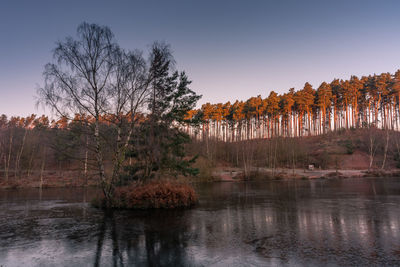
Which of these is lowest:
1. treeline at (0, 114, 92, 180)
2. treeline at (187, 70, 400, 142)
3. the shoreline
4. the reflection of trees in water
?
the shoreline

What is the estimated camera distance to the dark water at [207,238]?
6.96 metres

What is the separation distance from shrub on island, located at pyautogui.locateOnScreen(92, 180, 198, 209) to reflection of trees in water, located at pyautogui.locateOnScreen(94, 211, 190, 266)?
6.77 feet

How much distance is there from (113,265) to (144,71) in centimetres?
1283

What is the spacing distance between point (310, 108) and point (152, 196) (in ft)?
228

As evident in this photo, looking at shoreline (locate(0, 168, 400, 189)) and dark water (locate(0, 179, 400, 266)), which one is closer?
dark water (locate(0, 179, 400, 266))

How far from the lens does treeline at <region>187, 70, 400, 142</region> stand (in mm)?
71125

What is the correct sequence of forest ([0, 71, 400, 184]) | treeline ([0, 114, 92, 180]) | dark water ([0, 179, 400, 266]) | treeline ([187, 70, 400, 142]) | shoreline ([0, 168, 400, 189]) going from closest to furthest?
dark water ([0, 179, 400, 266])
treeline ([0, 114, 92, 180])
shoreline ([0, 168, 400, 189])
forest ([0, 71, 400, 184])
treeline ([187, 70, 400, 142])

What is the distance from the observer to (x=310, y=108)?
75.8 meters

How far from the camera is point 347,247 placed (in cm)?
777

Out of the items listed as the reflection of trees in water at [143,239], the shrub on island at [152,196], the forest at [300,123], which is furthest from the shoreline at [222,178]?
the reflection of trees in water at [143,239]

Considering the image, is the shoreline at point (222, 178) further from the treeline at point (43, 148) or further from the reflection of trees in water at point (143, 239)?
the reflection of trees in water at point (143, 239)

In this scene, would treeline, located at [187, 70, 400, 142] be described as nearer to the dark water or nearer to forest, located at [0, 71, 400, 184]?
forest, located at [0, 71, 400, 184]

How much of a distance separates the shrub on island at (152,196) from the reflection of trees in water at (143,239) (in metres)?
2.06

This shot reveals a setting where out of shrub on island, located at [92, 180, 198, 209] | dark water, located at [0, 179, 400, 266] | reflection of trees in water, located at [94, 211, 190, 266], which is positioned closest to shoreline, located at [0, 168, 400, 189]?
shrub on island, located at [92, 180, 198, 209]
